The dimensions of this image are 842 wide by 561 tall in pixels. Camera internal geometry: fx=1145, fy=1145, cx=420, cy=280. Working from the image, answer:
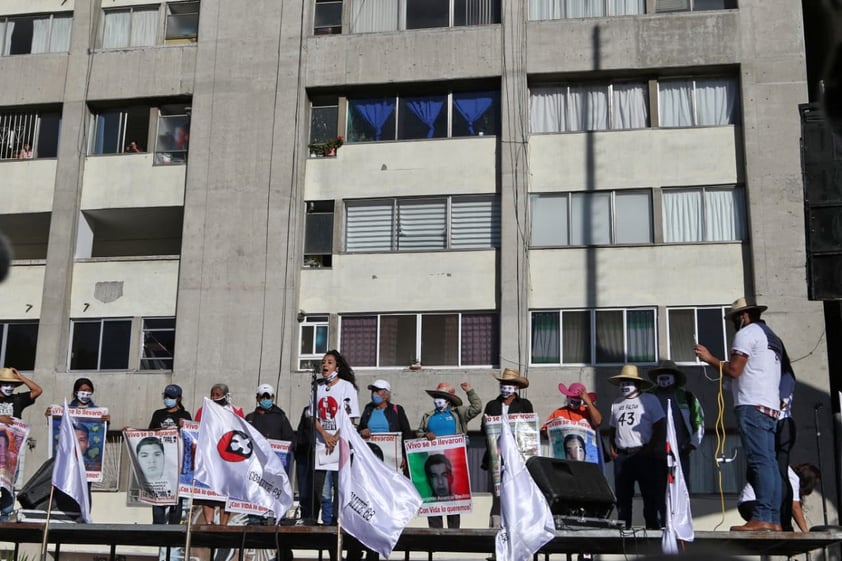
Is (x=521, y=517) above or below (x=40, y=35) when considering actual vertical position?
below

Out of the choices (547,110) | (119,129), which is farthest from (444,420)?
(119,129)

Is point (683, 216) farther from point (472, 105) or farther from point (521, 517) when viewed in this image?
point (521, 517)

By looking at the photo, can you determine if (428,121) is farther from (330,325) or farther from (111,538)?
(111,538)

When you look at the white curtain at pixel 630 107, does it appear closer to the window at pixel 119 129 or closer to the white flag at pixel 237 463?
the window at pixel 119 129

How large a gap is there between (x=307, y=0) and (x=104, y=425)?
544 inches

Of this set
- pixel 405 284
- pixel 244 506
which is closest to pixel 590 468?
pixel 244 506

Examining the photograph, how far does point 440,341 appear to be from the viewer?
24.0 m

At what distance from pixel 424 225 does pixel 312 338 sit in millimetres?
3424

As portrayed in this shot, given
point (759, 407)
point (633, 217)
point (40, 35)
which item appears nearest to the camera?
point (759, 407)

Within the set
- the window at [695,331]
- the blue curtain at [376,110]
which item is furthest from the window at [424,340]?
the blue curtain at [376,110]

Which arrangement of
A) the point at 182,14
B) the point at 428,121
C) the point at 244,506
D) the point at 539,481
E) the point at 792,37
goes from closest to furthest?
the point at 539,481, the point at 244,506, the point at 792,37, the point at 428,121, the point at 182,14

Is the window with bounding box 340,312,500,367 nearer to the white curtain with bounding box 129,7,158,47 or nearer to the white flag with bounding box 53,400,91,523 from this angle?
the white curtain with bounding box 129,7,158,47

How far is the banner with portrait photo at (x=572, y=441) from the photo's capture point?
1423cm

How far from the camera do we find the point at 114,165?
2648cm
